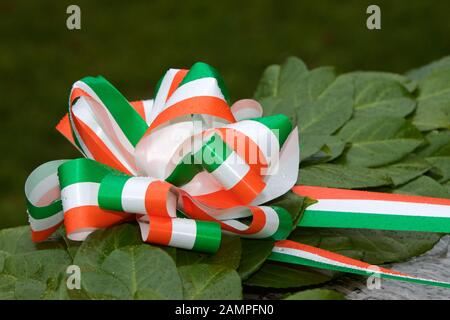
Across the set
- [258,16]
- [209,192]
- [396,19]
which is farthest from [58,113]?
[209,192]

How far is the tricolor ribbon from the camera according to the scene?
84cm

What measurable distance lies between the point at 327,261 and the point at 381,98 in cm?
41

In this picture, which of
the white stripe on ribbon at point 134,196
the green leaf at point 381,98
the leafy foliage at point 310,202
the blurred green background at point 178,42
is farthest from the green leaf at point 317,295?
the blurred green background at point 178,42

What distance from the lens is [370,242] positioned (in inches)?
36.6

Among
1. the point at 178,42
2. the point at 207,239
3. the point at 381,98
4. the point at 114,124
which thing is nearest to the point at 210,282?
the point at 207,239

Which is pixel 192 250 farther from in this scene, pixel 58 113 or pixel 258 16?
pixel 258 16

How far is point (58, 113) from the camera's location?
276 centimetres

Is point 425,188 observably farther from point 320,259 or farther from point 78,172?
point 78,172

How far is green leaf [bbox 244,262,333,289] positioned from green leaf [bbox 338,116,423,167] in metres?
0.23

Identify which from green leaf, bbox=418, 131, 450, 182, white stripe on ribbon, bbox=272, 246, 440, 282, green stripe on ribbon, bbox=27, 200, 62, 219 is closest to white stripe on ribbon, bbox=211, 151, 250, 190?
white stripe on ribbon, bbox=272, 246, 440, 282

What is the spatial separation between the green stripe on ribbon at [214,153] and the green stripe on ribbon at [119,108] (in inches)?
5.0
